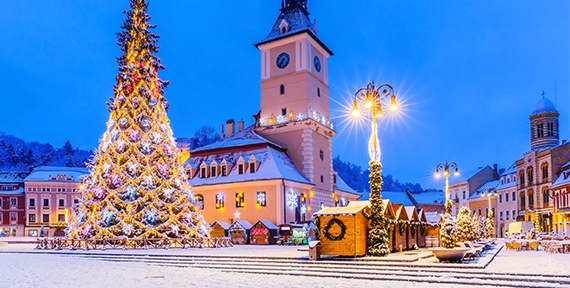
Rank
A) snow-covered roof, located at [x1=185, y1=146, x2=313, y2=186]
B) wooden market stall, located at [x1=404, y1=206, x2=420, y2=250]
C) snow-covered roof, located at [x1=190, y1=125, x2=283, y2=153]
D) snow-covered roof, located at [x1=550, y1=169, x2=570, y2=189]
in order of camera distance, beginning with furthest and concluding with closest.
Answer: snow-covered roof, located at [x1=550, y1=169, x2=570, y2=189]
snow-covered roof, located at [x1=190, y1=125, x2=283, y2=153]
snow-covered roof, located at [x1=185, y1=146, x2=313, y2=186]
wooden market stall, located at [x1=404, y1=206, x2=420, y2=250]

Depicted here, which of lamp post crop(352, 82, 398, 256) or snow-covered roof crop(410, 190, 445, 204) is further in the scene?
snow-covered roof crop(410, 190, 445, 204)

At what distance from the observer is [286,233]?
39.8 metres

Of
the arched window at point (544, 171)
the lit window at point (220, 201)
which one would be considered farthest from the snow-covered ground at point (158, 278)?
the arched window at point (544, 171)

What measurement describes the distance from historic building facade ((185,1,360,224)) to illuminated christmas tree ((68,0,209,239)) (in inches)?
450

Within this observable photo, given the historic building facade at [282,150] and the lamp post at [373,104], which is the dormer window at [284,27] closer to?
the historic building facade at [282,150]

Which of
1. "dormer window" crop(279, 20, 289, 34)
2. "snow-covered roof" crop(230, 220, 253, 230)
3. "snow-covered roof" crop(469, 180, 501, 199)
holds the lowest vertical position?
"snow-covered roof" crop(230, 220, 253, 230)

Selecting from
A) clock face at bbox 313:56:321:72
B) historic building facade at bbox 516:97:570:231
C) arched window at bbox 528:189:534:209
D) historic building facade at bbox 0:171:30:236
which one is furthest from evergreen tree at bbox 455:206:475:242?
historic building facade at bbox 0:171:30:236

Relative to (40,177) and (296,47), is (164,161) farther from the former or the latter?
(40,177)

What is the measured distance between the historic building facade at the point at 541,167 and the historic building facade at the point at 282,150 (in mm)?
22930

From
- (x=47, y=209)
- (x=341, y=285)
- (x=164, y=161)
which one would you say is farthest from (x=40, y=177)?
(x=341, y=285)

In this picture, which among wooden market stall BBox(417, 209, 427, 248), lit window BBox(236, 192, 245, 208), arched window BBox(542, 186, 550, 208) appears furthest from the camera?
arched window BBox(542, 186, 550, 208)

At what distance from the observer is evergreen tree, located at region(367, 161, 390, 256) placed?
62.6 feet

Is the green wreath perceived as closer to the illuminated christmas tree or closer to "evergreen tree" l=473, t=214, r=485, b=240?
the illuminated christmas tree

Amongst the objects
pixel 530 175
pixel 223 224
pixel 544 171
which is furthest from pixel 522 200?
pixel 223 224
